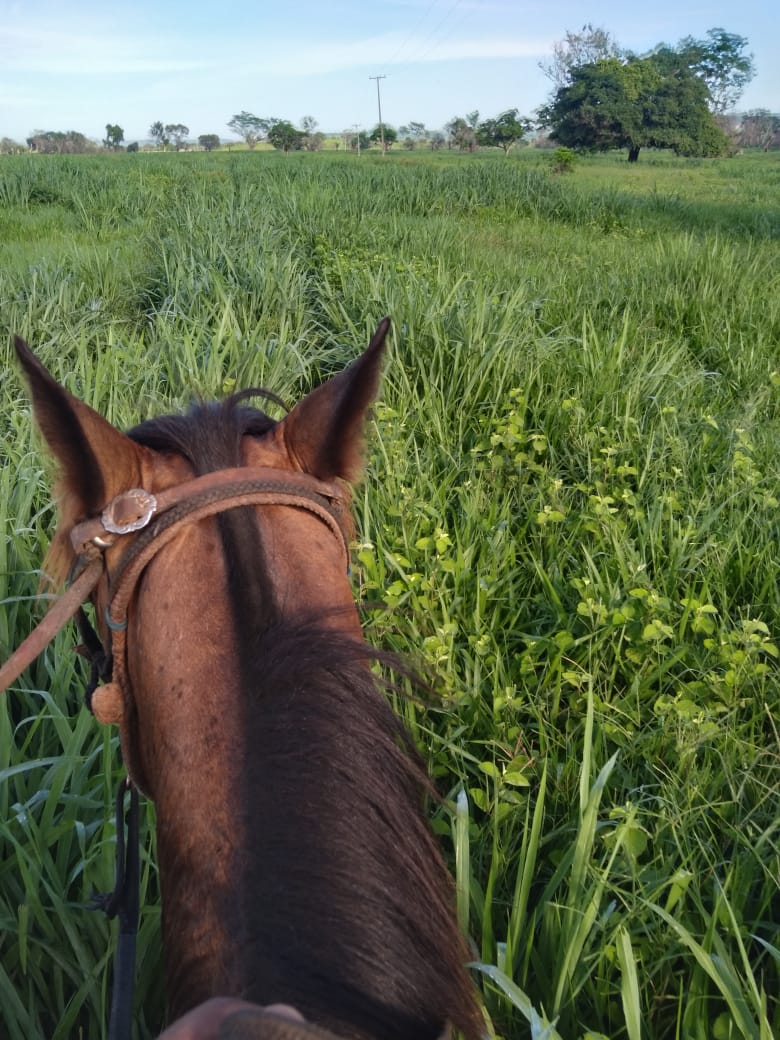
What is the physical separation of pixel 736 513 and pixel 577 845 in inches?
68.6

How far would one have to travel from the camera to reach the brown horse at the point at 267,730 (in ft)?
2.10

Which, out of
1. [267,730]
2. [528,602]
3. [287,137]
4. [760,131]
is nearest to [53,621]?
[267,730]

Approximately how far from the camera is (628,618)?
216 cm

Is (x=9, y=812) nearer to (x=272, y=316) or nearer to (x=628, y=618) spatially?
(x=628, y=618)

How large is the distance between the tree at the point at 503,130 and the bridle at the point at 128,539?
57.9 metres

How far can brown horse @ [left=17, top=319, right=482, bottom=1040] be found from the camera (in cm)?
64

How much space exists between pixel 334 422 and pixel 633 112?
162 ft

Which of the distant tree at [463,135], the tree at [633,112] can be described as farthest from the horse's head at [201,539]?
the distant tree at [463,135]

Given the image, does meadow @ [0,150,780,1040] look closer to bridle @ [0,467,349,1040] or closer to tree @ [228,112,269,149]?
Answer: bridle @ [0,467,349,1040]

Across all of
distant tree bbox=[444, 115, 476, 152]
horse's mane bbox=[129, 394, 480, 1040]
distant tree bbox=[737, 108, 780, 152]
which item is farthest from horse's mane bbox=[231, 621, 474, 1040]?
distant tree bbox=[737, 108, 780, 152]

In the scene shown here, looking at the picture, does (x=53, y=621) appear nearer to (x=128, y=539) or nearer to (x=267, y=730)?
(x=128, y=539)

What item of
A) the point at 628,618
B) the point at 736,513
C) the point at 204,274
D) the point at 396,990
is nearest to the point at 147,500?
the point at 396,990

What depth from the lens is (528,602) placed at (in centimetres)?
256

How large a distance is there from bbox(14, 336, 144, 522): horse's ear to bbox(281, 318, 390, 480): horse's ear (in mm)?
226
